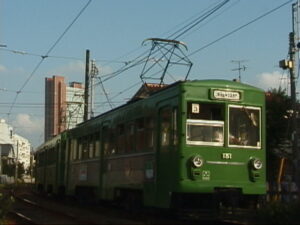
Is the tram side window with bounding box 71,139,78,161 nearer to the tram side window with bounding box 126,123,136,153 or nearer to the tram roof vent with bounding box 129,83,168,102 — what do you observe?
the tram roof vent with bounding box 129,83,168,102

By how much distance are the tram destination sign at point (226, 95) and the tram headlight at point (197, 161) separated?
148cm

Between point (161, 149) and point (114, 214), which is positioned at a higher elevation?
point (161, 149)

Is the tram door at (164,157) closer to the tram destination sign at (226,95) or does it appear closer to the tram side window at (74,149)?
the tram destination sign at (226,95)

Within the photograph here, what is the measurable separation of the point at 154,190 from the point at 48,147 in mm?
19421

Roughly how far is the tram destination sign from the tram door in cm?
109

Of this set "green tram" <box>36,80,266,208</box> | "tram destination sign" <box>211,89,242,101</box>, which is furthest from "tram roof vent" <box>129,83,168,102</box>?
"tram destination sign" <box>211,89,242,101</box>

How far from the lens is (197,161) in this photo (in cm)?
1377

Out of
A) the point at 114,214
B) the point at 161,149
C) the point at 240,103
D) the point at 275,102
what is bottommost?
the point at 114,214

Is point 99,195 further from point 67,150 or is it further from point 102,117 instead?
point 67,150

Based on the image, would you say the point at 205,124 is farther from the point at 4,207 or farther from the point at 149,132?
the point at 4,207

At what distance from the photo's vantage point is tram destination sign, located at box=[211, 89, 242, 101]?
14.3 m

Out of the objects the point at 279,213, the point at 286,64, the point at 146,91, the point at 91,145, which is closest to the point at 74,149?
the point at 91,145

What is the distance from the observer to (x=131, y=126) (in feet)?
55.3

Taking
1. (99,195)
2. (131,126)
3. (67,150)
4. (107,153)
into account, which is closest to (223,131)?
(131,126)
